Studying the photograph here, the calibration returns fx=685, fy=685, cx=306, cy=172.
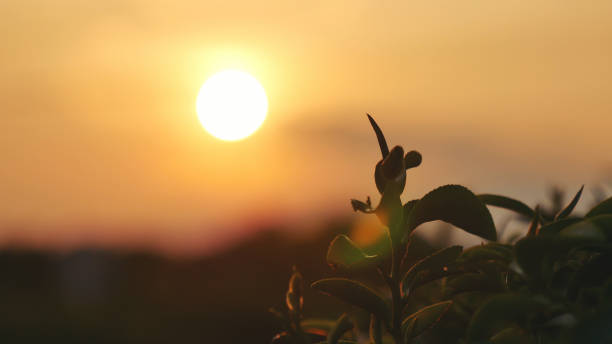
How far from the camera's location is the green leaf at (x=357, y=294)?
97 cm

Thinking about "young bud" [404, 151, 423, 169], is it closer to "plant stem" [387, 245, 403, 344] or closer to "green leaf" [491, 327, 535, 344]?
"plant stem" [387, 245, 403, 344]

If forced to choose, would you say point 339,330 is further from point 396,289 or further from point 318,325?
point 318,325

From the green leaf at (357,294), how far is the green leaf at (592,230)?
0.29 m

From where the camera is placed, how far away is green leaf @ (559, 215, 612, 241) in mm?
771

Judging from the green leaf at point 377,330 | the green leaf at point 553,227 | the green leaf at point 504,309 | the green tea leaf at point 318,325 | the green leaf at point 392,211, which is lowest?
the green tea leaf at point 318,325

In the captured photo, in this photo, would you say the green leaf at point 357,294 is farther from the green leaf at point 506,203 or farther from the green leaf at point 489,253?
the green leaf at point 506,203

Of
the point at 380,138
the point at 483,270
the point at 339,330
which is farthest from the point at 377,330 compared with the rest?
the point at 380,138

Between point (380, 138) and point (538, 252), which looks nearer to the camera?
point (538, 252)

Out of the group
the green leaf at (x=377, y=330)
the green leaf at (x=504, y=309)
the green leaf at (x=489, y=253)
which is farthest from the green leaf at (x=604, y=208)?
the green leaf at (x=377, y=330)

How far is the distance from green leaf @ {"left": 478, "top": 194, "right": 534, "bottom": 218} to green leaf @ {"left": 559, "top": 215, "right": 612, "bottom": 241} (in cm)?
33

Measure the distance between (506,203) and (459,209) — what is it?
0.28 m

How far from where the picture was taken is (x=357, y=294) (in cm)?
98

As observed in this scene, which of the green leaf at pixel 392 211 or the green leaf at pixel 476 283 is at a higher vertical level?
the green leaf at pixel 392 211

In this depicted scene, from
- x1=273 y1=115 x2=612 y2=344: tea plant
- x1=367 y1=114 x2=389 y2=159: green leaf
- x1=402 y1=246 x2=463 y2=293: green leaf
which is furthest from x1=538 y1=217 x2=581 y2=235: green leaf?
x1=367 y1=114 x2=389 y2=159: green leaf
